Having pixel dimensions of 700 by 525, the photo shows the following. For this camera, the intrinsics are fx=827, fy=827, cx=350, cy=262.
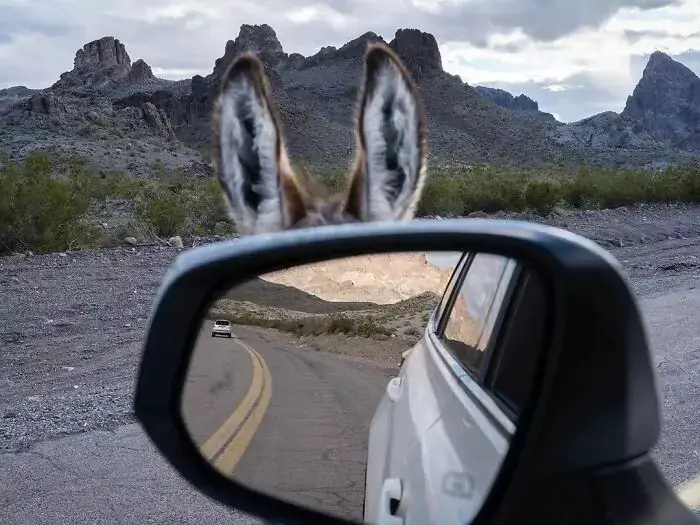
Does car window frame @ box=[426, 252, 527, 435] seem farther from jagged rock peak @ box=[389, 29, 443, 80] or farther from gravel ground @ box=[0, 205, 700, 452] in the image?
jagged rock peak @ box=[389, 29, 443, 80]

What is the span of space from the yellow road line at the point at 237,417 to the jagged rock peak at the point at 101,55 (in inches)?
4402

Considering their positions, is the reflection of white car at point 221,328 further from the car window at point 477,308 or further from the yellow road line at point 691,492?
the yellow road line at point 691,492

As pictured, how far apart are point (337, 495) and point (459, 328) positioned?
2.06ft

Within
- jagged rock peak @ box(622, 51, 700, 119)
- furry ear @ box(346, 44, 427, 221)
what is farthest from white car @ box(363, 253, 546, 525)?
jagged rock peak @ box(622, 51, 700, 119)

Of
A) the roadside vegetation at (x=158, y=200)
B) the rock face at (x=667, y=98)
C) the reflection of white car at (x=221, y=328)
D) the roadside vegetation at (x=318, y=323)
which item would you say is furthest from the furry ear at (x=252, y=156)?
the rock face at (x=667, y=98)

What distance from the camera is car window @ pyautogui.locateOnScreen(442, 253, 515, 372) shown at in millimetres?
2111

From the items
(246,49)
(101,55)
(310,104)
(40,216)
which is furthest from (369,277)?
(101,55)

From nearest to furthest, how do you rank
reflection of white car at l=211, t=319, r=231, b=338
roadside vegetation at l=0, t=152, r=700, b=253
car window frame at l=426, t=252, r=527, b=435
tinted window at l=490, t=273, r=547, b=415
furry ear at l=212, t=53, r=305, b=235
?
1. tinted window at l=490, t=273, r=547, b=415
2. car window frame at l=426, t=252, r=527, b=435
3. reflection of white car at l=211, t=319, r=231, b=338
4. furry ear at l=212, t=53, r=305, b=235
5. roadside vegetation at l=0, t=152, r=700, b=253

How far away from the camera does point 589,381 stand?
5.72ft

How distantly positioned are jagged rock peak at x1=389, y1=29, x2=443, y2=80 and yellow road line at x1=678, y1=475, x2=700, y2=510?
47.6 metres

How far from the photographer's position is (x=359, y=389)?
222cm

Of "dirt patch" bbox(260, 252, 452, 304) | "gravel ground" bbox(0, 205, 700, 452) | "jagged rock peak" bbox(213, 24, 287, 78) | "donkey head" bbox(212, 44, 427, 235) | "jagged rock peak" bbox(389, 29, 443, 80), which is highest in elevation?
"jagged rock peak" bbox(389, 29, 443, 80)

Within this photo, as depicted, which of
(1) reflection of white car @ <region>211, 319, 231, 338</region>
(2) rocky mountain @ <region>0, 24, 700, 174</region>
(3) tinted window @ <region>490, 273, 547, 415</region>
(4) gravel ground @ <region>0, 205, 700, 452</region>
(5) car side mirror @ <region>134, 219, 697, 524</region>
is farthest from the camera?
(2) rocky mountain @ <region>0, 24, 700, 174</region>

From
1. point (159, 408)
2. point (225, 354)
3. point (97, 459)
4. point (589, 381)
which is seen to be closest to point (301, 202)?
point (225, 354)
